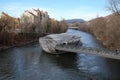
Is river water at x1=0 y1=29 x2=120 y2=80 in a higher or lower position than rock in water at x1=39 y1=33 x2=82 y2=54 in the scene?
lower

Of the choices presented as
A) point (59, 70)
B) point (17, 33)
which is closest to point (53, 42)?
point (59, 70)

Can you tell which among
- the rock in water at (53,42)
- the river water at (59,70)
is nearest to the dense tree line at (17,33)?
the rock in water at (53,42)

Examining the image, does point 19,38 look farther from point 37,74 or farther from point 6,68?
point 37,74

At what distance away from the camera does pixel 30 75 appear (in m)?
27.0

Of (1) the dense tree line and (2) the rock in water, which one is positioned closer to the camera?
(2) the rock in water

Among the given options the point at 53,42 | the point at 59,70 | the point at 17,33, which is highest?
the point at 17,33

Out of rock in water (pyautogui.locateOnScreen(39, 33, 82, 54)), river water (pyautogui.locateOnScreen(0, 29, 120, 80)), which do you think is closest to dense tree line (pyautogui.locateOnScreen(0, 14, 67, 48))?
rock in water (pyautogui.locateOnScreen(39, 33, 82, 54))

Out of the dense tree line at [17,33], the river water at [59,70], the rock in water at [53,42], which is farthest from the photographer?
the dense tree line at [17,33]

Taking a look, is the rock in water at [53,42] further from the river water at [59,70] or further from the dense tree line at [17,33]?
the dense tree line at [17,33]

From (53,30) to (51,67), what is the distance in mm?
70183

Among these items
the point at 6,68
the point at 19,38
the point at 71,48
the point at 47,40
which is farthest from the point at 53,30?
the point at 6,68

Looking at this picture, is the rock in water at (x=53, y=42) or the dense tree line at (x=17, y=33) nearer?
the rock in water at (x=53, y=42)

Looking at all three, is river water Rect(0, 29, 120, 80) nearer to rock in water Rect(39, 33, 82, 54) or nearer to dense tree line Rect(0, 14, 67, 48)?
rock in water Rect(39, 33, 82, 54)

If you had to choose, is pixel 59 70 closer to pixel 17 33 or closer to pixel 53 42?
pixel 53 42
